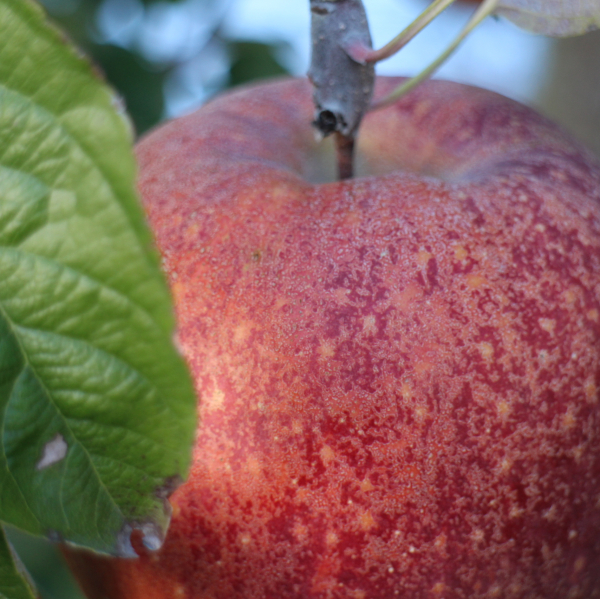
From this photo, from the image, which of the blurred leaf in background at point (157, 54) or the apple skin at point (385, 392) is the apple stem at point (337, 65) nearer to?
the apple skin at point (385, 392)

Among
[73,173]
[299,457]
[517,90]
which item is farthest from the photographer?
[517,90]

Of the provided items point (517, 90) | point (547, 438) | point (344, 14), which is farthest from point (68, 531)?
point (517, 90)

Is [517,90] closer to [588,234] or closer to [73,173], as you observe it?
[588,234]

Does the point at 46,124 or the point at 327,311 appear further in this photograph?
the point at 327,311

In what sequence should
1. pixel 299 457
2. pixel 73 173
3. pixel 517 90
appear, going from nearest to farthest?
pixel 73 173, pixel 299 457, pixel 517 90

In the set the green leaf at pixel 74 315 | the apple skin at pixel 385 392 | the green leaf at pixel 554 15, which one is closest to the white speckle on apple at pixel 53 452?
the green leaf at pixel 74 315

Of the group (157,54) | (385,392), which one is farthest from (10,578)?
(157,54)

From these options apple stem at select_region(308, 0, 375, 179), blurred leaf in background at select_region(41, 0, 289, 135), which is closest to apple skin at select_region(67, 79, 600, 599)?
apple stem at select_region(308, 0, 375, 179)
